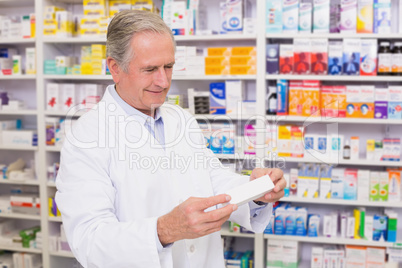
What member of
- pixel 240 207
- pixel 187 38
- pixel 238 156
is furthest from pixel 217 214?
pixel 187 38

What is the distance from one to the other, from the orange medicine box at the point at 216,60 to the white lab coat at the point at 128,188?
1.52 meters

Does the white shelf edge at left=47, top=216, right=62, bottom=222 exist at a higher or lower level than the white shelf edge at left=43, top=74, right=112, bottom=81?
lower

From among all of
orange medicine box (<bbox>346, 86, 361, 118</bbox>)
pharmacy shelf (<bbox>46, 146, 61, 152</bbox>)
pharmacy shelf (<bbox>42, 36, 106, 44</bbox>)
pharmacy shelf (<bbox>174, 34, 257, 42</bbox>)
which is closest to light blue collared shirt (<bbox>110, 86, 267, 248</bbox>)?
pharmacy shelf (<bbox>174, 34, 257, 42</bbox>)

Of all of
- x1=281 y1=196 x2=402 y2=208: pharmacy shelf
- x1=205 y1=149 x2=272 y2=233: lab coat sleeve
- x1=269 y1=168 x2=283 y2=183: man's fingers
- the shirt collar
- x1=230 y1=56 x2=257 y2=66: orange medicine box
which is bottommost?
x1=281 y1=196 x2=402 y2=208: pharmacy shelf

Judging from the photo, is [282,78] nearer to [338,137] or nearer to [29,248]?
[338,137]

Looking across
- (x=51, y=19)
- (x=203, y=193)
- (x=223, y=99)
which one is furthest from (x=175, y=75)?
(x=203, y=193)

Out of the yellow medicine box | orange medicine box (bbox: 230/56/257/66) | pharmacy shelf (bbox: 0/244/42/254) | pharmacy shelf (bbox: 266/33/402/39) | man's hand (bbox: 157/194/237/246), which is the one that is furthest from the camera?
pharmacy shelf (bbox: 0/244/42/254)

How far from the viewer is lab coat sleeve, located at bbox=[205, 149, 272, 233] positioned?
182 cm

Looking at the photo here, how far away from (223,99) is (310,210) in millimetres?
1248

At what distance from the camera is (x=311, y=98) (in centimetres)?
333

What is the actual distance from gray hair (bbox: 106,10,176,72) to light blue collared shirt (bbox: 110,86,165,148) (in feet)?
0.44

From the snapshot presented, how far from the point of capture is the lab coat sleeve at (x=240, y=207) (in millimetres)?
1817

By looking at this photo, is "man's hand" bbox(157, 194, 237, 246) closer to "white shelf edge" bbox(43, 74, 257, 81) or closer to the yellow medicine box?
"white shelf edge" bbox(43, 74, 257, 81)

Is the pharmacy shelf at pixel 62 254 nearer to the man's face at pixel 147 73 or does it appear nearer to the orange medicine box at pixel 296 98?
the orange medicine box at pixel 296 98
